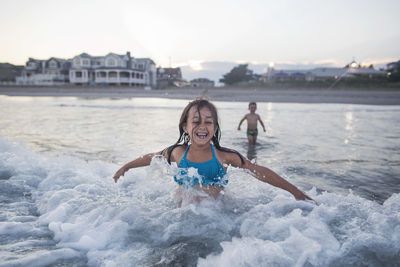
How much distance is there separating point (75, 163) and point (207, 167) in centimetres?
340

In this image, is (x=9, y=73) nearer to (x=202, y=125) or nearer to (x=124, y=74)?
(x=124, y=74)

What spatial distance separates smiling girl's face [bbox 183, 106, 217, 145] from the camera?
3.01m

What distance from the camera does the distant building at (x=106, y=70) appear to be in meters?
55.8

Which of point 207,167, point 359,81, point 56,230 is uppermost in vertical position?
point 359,81

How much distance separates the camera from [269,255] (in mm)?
2412

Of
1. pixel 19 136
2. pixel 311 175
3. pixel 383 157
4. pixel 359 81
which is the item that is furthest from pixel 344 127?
pixel 359 81

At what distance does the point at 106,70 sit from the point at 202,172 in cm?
5745

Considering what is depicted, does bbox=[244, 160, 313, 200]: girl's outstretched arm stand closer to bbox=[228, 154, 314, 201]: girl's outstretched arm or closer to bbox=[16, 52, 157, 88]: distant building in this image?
bbox=[228, 154, 314, 201]: girl's outstretched arm

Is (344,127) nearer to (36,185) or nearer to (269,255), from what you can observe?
(269,255)

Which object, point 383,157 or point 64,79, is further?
point 64,79

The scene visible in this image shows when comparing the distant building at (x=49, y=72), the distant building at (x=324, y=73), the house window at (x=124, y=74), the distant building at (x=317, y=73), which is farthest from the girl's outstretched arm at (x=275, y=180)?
the distant building at (x=324, y=73)

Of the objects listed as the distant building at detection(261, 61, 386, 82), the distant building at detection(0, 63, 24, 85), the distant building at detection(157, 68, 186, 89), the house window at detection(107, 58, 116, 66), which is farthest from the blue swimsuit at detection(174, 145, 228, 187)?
the distant building at detection(0, 63, 24, 85)

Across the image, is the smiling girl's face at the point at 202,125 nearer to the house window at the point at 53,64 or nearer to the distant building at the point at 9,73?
the house window at the point at 53,64

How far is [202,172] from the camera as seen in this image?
10.7ft
